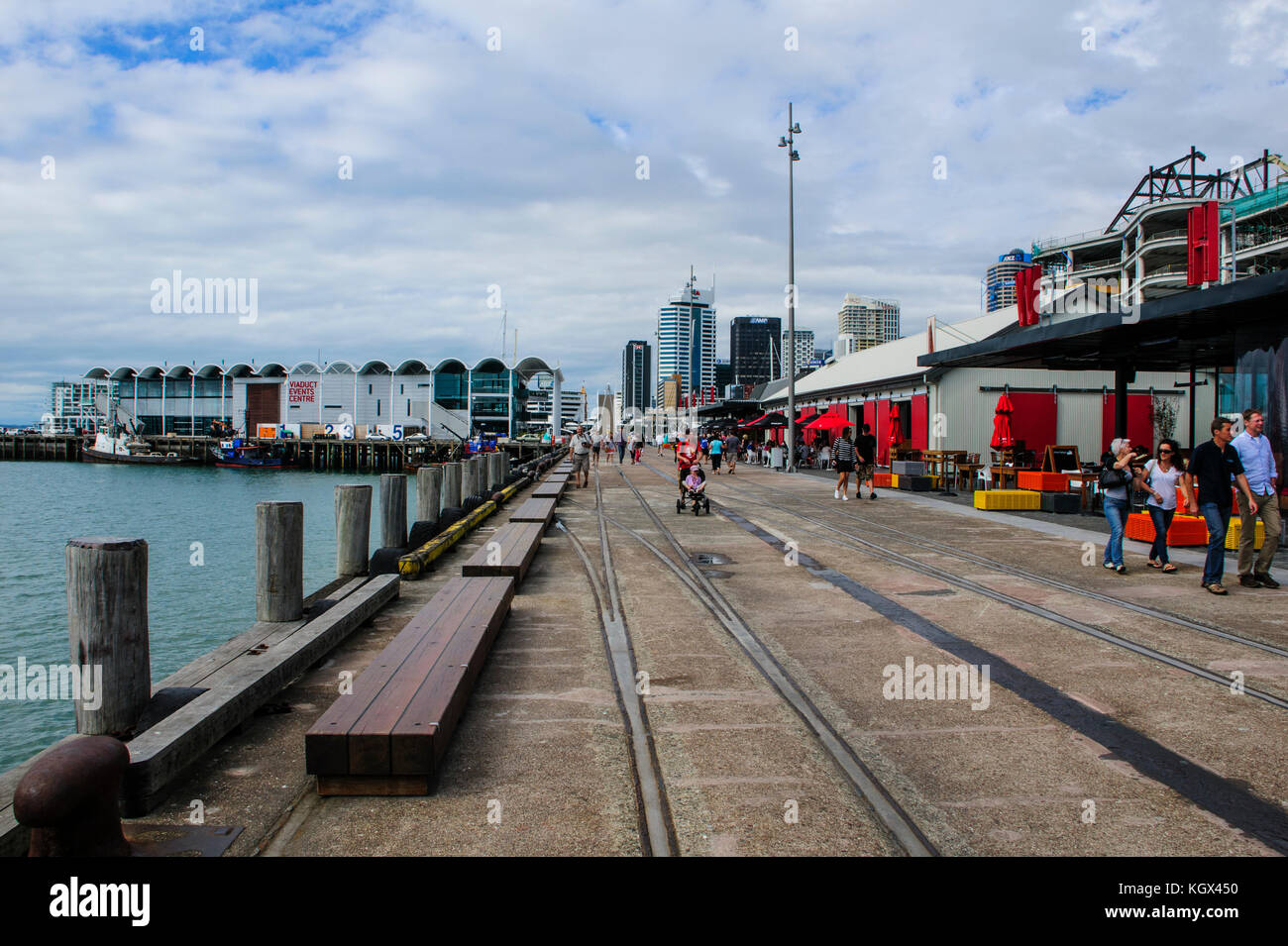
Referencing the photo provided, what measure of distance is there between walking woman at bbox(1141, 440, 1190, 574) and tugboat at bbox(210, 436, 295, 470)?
93.9 metres

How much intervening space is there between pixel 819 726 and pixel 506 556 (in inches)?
205

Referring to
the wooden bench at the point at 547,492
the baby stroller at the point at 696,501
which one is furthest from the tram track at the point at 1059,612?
the wooden bench at the point at 547,492

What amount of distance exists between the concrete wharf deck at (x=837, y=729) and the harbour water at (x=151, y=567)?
14.5 feet

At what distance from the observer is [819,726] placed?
4926mm

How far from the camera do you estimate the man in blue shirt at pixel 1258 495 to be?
8.80m

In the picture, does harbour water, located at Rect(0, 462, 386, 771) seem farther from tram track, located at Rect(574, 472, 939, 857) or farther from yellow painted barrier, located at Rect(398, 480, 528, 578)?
tram track, located at Rect(574, 472, 939, 857)

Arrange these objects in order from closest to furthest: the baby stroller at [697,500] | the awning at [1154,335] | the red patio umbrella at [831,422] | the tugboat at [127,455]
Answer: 1. the awning at [1154,335]
2. the baby stroller at [697,500]
3. the red patio umbrella at [831,422]
4. the tugboat at [127,455]

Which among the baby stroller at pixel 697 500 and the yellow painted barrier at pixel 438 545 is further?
the baby stroller at pixel 697 500

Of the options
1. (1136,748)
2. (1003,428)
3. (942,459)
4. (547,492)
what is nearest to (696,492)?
(547,492)

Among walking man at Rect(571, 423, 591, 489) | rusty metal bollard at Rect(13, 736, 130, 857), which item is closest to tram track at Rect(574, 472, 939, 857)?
rusty metal bollard at Rect(13, 736, 130, 857)

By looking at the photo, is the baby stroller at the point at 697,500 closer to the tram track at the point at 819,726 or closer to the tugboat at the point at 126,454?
the tram track at the point at 819,726

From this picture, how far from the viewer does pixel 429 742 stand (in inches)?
155

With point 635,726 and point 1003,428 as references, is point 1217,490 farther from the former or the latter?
point 1003,428

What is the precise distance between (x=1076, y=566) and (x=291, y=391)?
126 metres
